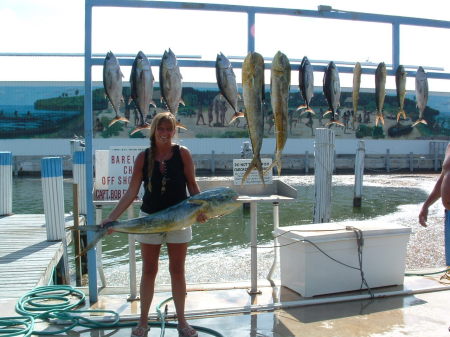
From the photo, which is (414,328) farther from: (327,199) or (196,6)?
(327,199)

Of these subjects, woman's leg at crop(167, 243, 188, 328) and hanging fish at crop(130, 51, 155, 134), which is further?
hanging fish at crop(130, 51, 155, 134)

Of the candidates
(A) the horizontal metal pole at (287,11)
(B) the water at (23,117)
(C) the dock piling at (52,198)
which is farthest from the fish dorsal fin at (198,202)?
(B) the water at (23,117)

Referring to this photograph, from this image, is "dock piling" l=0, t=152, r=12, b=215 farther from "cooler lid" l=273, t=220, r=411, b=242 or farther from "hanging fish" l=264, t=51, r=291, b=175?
"hanging fish" l=264, t=51, r=291, b=175

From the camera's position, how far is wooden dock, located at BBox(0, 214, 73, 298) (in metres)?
5.71

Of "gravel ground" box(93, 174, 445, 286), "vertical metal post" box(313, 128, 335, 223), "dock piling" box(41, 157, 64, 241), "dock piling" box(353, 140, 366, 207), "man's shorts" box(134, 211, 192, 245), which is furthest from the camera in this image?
"dock piling" box(353, 140, 366, 207)

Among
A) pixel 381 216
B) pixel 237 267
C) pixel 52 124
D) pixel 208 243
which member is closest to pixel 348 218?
pixel 381 216

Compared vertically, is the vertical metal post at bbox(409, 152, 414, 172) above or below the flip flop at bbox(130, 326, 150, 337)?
above

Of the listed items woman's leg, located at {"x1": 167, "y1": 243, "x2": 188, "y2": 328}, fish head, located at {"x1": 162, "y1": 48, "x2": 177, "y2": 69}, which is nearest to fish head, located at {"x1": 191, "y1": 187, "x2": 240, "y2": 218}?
woman's leg, located at {"x1": 167, "y1": 243, "x2": 188, "y2": 328}

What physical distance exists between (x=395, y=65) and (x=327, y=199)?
10.8 feet

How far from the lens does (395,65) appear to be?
491 centimetres

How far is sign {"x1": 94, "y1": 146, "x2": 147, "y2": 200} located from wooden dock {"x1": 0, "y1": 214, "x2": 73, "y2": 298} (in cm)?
174

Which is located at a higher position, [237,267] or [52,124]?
[52,124]

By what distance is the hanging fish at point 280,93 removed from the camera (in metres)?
3.65

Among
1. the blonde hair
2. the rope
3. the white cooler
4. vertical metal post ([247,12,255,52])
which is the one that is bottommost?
the rope
